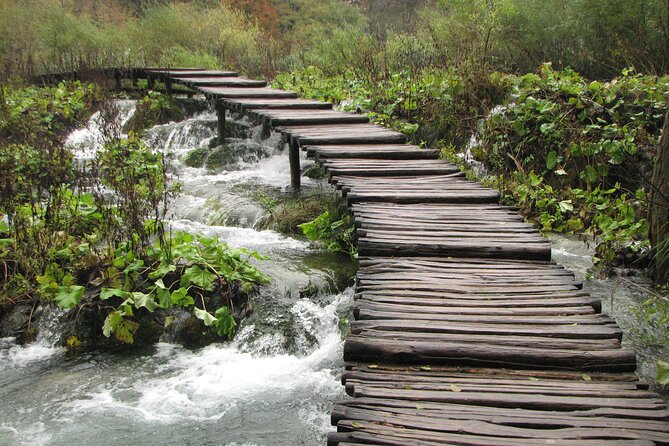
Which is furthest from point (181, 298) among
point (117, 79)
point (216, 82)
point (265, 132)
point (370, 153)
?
point (117, 79)

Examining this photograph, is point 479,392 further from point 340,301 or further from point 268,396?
point 340,301

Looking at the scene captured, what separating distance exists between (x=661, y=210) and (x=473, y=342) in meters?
2.50

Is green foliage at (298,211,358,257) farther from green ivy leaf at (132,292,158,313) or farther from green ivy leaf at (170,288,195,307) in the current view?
green ivy leaf at (132,292,158,313)

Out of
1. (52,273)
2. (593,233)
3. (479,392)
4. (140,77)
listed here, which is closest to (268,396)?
(479,392)

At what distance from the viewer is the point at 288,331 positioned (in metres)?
4.64

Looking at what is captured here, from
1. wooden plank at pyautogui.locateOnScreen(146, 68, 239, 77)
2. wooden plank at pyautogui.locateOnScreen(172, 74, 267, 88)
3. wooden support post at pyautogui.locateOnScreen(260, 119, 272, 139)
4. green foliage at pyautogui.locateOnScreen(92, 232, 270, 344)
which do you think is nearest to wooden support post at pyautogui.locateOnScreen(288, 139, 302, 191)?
wooden support post at pyautogui.locateOnScreen(260, 119, 272, 139)

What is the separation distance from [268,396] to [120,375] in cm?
105

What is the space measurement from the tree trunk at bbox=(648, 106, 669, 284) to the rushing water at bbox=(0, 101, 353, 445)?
244cm

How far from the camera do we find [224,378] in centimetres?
420

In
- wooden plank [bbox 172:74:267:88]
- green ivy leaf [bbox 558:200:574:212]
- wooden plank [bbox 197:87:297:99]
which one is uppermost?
wooden plank [bbox 172:74:267:88]

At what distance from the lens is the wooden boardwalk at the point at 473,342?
2.46 meters

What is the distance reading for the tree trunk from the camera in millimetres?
4551

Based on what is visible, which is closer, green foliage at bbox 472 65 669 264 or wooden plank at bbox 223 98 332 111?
green foliage at bbox 472 65 669 264

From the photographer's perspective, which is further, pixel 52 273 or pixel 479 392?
pixel 52 273
